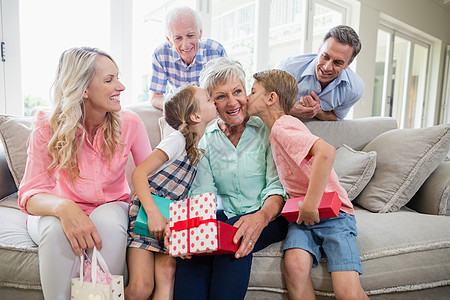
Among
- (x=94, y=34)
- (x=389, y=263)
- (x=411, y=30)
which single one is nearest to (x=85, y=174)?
(x=389, y=263)

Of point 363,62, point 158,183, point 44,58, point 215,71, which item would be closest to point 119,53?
point 44,58

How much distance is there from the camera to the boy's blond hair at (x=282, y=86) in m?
1.36

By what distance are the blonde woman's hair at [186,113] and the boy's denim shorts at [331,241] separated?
0.49m

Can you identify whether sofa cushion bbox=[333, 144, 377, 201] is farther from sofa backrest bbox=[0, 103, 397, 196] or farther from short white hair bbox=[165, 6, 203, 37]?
short white hair bbox=[165, 6, 203, 37]

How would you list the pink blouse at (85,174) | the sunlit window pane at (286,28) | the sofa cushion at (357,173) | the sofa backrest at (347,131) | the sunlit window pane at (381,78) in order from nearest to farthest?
the pink blouse at (85,174), the sofa cushion at (357,173), the sofa backrest at (347,131), the sunlit window pane at (286,28), the sunlit window pane at (381,78)

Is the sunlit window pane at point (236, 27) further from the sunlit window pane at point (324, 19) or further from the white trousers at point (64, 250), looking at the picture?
the white trousers at point (64, 250)

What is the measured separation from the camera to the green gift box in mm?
1079

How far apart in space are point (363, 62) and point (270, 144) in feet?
13.4

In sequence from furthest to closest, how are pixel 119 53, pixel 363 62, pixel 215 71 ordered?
pixel 363 62 → pixel 119 53 → pixel 215 71

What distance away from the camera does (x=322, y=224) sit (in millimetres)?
1184

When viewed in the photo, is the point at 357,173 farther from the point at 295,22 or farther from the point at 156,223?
the point at 295,22

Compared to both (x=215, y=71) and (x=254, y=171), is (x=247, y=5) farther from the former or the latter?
(x=254, y=171)

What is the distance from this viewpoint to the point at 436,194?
1.51 metres

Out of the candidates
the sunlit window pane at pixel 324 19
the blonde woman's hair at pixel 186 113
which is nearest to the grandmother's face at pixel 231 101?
the blonde woman's hair at pixel 186 113
